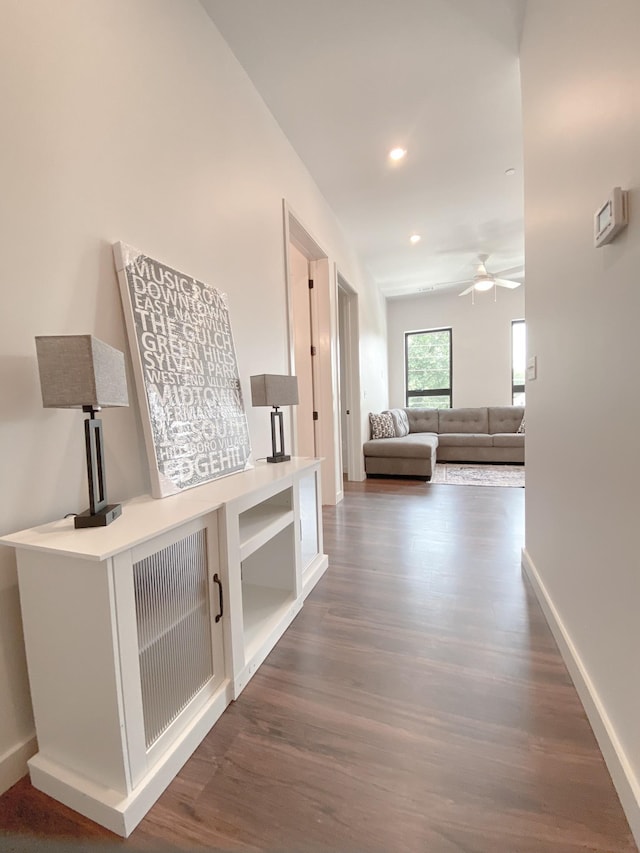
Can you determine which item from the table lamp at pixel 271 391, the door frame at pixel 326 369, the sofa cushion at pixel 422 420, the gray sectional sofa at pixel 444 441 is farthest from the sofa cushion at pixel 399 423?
the table lamp at pixel 271 391

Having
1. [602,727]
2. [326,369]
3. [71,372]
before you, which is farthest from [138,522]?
[326,369]

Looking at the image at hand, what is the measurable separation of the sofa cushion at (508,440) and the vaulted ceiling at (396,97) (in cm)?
302

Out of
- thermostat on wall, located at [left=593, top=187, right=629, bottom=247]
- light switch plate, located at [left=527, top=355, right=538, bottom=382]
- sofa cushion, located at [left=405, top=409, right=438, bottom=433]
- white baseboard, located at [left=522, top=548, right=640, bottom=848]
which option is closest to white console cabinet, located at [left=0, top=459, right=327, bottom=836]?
white baseboard, located at [left=522, top=548, right=640, bottom=848]

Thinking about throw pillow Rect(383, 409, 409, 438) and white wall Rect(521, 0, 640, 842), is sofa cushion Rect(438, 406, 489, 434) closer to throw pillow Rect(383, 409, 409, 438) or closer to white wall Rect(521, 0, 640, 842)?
throw pillow Rect(383, 409, 409, 438)

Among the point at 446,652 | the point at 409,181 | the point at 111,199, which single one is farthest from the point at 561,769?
the point at 409,181

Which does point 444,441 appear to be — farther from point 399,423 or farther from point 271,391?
point 271,391

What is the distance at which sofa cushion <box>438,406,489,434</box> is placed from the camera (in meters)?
6.24

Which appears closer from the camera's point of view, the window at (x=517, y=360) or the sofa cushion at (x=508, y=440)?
the sofa cushion at (x=508, y=440)

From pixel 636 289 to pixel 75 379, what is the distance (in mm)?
1435

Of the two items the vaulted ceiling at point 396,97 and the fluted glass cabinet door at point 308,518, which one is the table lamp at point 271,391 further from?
the vaulted ceiling at point 396,97

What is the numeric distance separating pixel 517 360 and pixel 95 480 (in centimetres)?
707

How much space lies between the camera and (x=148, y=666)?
961 mm

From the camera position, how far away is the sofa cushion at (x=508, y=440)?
5484 millimetres

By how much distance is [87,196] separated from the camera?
1191 millimetres
